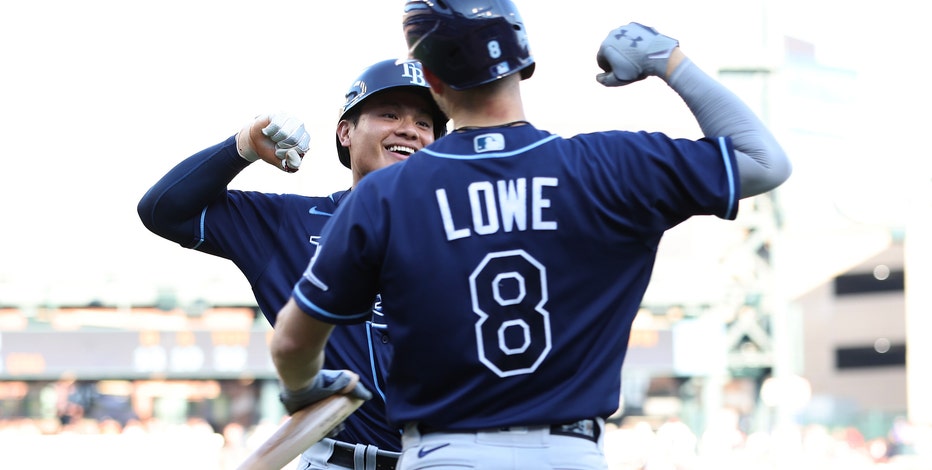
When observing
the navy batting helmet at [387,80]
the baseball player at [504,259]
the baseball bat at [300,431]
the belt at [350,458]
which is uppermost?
the navy batting helmet at [387,80]

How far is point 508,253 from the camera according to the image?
105 inches

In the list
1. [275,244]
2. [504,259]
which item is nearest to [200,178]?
[275,244]

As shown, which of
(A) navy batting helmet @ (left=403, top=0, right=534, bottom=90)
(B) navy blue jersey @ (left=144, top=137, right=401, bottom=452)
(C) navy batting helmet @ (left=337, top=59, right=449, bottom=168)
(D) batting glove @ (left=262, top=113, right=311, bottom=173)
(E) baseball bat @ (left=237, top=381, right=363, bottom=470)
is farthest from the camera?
(C) navy batting helmet @ (left=337, top=59, right=449, bottom=168)

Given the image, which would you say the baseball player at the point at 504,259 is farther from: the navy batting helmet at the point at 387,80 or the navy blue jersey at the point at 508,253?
the navy batting helmet at the point at 387,80

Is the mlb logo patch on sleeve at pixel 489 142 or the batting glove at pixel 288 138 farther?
the batting glove at pixel 288 138

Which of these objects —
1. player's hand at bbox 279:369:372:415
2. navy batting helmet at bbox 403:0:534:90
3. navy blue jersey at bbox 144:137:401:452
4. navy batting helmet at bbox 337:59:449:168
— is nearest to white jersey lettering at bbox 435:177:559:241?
navy batting helmet at bbox 403:0:534:90

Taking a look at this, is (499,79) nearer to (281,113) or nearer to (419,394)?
(419,394)

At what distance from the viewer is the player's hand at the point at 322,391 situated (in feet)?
9.87

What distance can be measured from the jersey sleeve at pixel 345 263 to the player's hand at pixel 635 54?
708mm

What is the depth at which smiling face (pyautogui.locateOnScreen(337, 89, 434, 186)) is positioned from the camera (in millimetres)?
4359

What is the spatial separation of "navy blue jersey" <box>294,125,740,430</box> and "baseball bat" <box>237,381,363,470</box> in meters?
0.40

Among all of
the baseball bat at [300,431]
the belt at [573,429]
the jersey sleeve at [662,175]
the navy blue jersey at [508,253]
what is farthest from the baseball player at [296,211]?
the jersey sleeve at [662,175]

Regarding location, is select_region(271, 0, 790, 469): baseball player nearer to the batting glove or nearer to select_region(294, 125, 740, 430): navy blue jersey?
select_region(294, 125, 740, 430): navy blue jersey

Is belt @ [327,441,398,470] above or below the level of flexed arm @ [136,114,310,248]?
below
